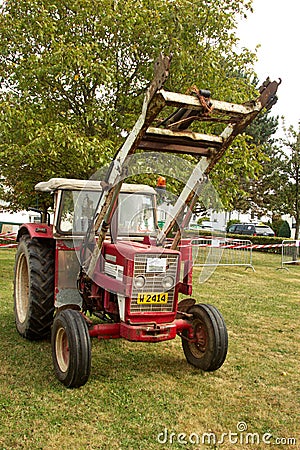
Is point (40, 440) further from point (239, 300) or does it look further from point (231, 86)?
point (231, 86)

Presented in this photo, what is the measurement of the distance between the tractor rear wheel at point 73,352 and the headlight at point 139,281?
0.59 meters

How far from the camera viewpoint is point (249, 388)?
4445 mm

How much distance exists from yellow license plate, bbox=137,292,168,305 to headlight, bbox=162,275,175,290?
0.07m

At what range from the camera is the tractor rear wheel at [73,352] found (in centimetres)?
406

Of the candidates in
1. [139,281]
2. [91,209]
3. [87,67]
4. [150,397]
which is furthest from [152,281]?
[87,67]

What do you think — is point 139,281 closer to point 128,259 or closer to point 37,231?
point 128,259

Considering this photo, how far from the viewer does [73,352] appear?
4.06 m

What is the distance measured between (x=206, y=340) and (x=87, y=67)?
613cm

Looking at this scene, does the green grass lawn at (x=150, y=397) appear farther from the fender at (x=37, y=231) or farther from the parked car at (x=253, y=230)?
the parked car at (x=253, y=230)

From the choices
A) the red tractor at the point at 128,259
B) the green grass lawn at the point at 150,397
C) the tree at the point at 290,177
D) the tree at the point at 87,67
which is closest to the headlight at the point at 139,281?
the red tractor at the point at 128,259

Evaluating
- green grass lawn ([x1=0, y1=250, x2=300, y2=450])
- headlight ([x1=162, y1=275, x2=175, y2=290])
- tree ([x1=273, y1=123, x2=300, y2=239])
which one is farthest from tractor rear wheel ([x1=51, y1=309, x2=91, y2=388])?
tree ([x1=273, y1=123, x2=300, y2=239])

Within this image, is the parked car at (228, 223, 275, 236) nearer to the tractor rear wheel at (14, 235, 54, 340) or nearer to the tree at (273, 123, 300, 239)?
the tree at (273, 123, 300, 239)

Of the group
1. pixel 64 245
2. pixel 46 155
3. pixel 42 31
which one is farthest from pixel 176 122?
pixel 42 31

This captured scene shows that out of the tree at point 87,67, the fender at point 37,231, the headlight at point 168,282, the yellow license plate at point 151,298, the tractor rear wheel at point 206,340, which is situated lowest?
the tractor rear wheel at point 206,340
